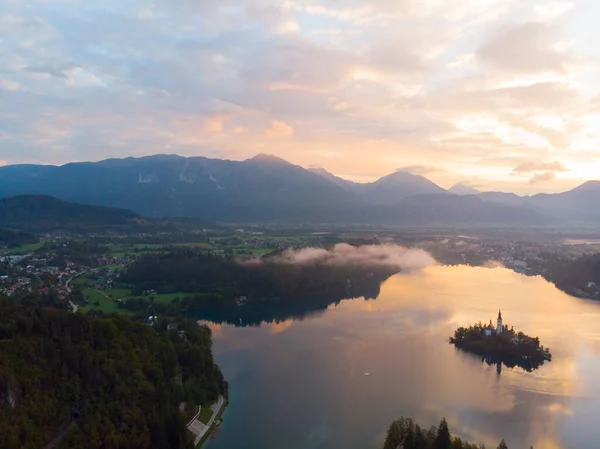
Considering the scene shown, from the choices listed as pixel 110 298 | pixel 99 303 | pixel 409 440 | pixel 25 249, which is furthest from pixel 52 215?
pixel 409 440

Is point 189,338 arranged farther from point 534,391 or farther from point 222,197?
point 222,197

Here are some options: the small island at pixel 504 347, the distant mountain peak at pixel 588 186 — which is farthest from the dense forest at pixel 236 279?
the distant mountain peak at pixel 588 186

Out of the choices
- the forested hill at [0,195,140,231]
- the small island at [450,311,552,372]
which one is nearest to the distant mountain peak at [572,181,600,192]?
the forested hill at [0,195,140,231]

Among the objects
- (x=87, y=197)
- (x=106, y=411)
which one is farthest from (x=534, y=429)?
(x=87, y=197)

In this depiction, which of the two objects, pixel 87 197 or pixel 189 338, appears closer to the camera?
pixel 189 338

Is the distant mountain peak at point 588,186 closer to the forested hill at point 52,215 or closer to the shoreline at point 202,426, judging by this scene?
the forested hill at point 52,215

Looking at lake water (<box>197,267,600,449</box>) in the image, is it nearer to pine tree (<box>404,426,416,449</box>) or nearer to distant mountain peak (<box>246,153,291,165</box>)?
pine tree (<box>404,426,416,449</box>)
